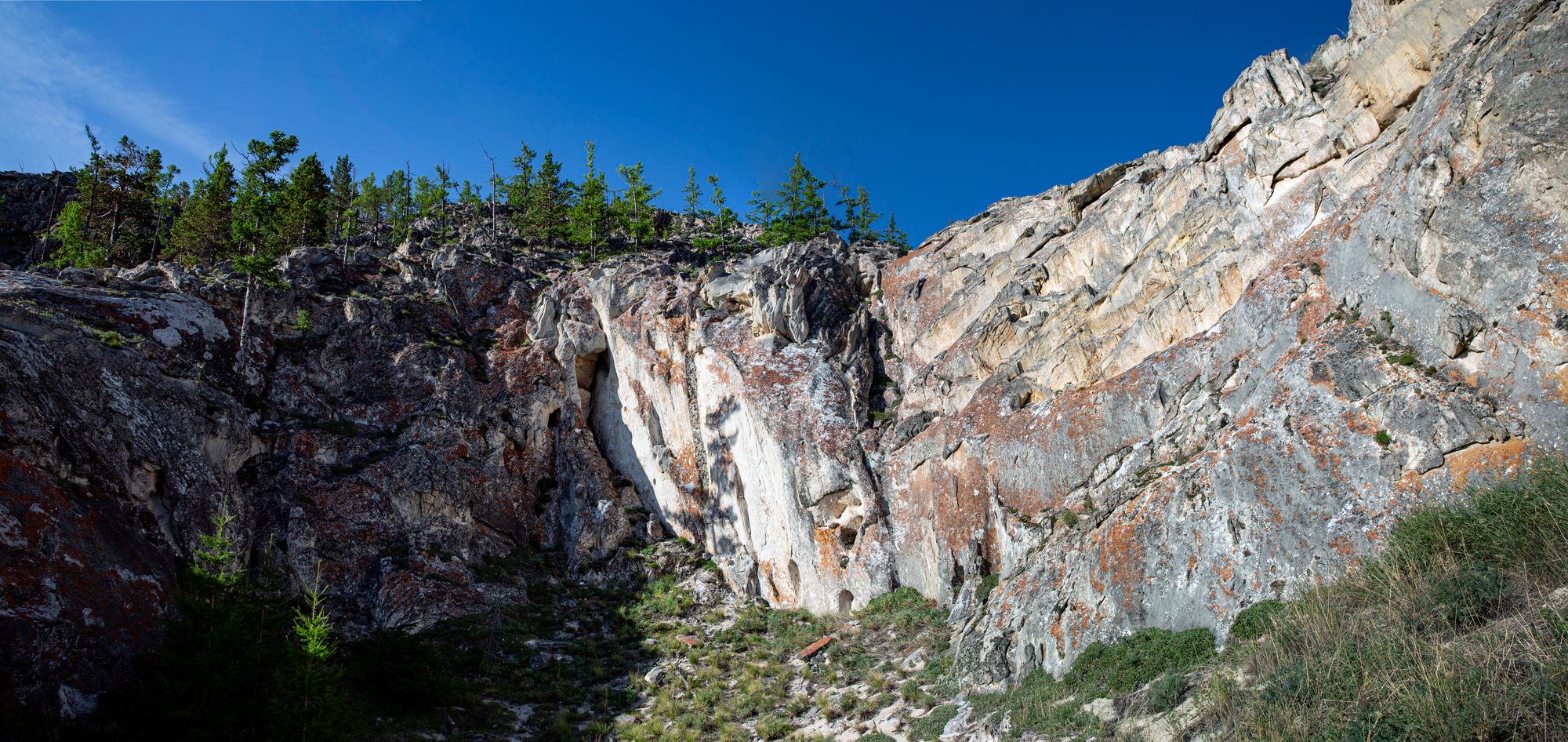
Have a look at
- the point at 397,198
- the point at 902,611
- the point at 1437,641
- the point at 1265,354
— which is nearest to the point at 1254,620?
the point at 1437,641

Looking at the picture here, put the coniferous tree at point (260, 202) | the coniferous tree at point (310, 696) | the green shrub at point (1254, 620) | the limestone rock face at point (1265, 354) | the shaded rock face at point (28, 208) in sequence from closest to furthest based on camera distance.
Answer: the green shrub at point (1254, 620)
the limestone rock face at point (1265, 354)
the coniferous tree at point (310, 696)
the coniferous tree at point (260, 202)
the shaded rock face at point (28, 208)

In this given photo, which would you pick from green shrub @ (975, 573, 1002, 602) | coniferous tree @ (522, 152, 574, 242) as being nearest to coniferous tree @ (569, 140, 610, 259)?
coniferous tree @ (522, 152, 574, 242)

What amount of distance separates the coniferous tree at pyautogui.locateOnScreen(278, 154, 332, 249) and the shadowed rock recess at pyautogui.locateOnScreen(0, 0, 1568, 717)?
8.41 metres

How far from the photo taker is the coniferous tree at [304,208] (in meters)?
47.9

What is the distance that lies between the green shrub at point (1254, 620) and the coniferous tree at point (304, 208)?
52.7 meters

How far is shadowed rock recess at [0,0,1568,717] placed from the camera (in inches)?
586

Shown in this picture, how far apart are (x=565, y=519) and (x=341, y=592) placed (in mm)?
9014

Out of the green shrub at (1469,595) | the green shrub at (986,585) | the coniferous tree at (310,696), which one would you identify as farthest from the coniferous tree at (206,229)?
the green shrub at (1469,595)

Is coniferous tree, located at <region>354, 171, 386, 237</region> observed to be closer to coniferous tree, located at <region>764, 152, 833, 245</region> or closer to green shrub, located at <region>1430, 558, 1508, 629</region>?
coniferous tree, located at <region>764, 152, 833, 245</region>

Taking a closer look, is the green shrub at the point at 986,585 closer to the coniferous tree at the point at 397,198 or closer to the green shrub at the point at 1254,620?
the green shrub at the point at 1254,620

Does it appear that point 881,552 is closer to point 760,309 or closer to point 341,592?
point 760,309

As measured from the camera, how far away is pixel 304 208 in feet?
157

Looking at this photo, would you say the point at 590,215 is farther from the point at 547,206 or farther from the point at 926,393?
the point at 926,393

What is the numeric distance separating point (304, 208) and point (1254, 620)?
53.3 m
